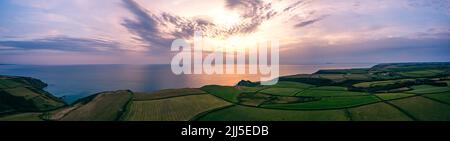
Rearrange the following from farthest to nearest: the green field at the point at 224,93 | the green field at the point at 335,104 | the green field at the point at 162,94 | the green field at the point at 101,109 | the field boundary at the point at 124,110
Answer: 1. the green field at the point at 224,93
2. the green field at the point at 162,94
3. the green field at the point at 335,104
4. the green field at the point at 101,109
5. the field boundary at the point at 124,110

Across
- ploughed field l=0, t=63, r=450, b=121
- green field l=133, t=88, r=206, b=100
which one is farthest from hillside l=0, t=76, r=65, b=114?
green field l=133, t=88, r=206, b=100

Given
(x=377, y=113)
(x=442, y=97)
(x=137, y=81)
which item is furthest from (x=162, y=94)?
(x=137, y=81)

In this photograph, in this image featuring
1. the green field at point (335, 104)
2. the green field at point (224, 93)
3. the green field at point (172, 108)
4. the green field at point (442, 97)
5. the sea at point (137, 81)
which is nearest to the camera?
the green field at point (172, 108)

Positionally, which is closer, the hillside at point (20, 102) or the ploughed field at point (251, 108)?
the ploughed field at point (251, 108)

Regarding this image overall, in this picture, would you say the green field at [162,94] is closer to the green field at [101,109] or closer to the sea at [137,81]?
the green field at [101,109]

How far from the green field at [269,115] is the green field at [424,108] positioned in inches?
81.5

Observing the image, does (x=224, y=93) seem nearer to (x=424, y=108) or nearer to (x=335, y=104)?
(x=335, y=104)

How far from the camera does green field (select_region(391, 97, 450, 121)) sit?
686cm

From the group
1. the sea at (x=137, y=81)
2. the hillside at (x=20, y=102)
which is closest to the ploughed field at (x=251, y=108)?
the hillside at (x=20, y=102)

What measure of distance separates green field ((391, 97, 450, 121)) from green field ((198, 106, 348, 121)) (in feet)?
6.80

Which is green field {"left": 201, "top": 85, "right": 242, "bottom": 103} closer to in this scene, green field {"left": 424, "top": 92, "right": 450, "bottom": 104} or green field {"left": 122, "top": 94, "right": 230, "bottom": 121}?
green field {"left": 122, "top": 94, "right": 230, "bottom": 121}

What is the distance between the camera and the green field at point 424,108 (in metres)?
6.86
